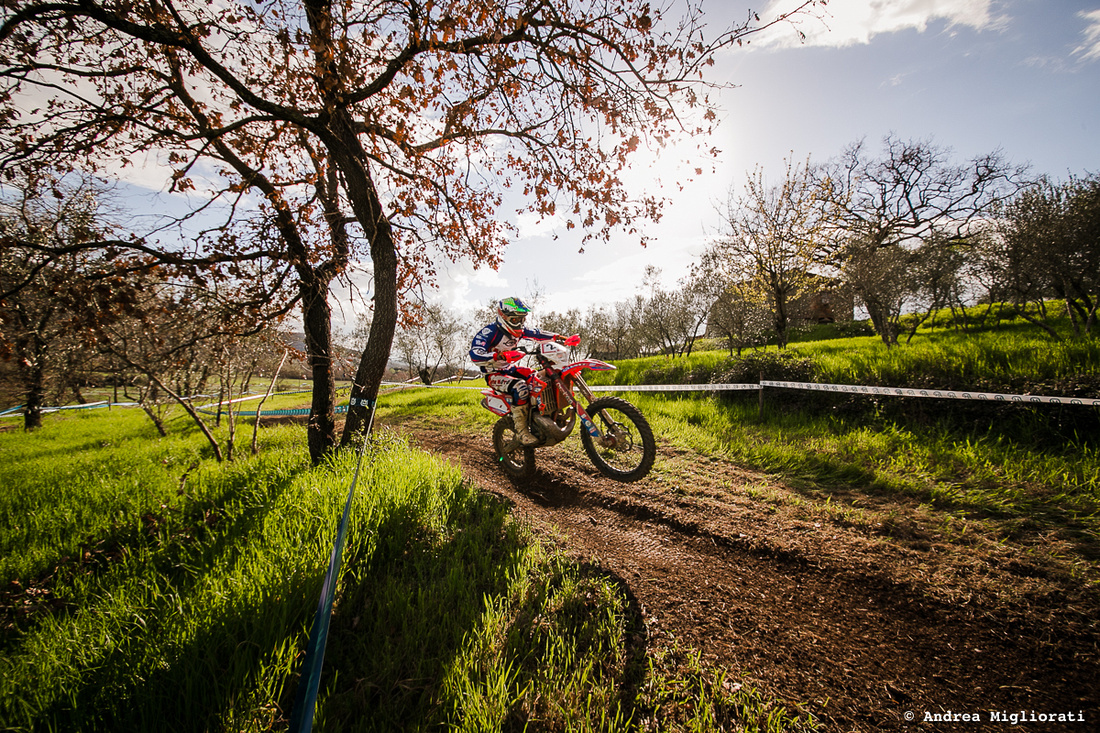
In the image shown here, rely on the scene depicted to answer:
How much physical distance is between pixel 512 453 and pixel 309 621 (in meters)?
3.55

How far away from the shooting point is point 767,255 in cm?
1008

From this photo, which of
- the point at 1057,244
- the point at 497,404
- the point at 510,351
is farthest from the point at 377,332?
the point at 1057,244

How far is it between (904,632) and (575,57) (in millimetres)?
5928

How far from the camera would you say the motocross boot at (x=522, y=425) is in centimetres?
470

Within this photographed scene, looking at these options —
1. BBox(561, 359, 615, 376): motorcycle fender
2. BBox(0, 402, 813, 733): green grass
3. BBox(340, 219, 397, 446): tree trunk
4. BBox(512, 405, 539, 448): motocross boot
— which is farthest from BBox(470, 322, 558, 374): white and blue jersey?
BBox(0, 402, 813, 733): green grass

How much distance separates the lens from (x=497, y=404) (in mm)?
5348

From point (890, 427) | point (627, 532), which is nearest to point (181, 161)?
point (627, 532)

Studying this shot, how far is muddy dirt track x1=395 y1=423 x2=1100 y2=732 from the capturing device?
6.25 feet

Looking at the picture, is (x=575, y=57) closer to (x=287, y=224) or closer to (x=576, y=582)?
(x=287, y=224)

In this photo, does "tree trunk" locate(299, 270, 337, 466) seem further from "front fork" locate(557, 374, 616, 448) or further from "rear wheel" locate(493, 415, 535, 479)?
"front fork" locate(557, 374, 616, 448)

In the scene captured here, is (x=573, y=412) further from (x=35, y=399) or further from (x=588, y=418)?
(x=35, y=399)

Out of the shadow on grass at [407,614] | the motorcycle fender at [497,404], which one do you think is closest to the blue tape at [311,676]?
the shadow on grass at [407,614]

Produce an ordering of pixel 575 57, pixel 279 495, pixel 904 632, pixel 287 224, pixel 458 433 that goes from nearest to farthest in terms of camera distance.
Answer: pixel 904 632
pixel 279 495
pixel 575 57
pixel 287 224
pixel 458 433

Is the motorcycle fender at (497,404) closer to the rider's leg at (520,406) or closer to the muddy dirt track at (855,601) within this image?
the rider's leg at (520,406)
